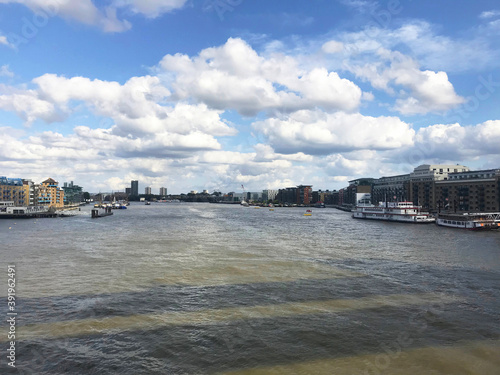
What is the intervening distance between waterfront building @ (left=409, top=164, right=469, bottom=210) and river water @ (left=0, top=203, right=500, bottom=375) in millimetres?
116768

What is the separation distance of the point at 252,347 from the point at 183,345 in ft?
→ 9.90

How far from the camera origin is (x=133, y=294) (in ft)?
72.1

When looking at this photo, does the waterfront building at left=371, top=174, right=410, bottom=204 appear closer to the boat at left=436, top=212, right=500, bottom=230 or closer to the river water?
the boat at left=436, top=212, right=500, bottom=230

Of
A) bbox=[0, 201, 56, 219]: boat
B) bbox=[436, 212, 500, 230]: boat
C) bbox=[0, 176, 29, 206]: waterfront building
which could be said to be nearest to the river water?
bbox=[436, 212, 500, 230]: boat

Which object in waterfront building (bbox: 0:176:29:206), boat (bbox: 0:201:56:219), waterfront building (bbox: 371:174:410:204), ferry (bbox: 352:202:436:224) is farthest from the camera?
waterfront building (bbox: 371:174:410:204)

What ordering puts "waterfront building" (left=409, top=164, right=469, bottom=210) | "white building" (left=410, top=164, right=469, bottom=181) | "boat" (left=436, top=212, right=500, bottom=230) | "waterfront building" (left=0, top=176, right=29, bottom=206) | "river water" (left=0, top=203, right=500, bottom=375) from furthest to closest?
"waterfront building" (left=0, top=176, right=29, bottom=206), "white building" (left=410, top=164, right=469, bottom=181), "waterfront building" (left=409, top=164, right=469, bottom=210), "boat" (left=436, top=212, right=500, bottom=230), "river water" (left=0, top=203, right=500, bottom=375)

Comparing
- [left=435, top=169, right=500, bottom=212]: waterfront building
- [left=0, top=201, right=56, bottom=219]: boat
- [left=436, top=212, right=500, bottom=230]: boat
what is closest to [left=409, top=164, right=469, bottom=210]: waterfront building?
[left=435, top=169, right=500, bottom=212]: waterfront building

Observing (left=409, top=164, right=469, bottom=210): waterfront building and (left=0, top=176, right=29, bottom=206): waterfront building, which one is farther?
(left=0, top=176, right=29, bottom=206): waterfront building

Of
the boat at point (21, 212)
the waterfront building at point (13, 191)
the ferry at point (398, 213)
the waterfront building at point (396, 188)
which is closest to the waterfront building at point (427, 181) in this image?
the waterfront building at point (396, 188)

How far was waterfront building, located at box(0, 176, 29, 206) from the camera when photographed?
526ft

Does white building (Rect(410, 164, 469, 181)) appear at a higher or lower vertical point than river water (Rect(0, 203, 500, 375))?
higher

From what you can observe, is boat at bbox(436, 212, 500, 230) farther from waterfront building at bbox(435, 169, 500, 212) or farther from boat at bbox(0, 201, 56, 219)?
boat at bbox(0, 201, 56, 219)

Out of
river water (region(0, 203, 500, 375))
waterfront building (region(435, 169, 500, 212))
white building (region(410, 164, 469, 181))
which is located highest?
white building (region(410, 164, 469, 181))

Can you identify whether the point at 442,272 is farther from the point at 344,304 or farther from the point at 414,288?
the point at 344,304
